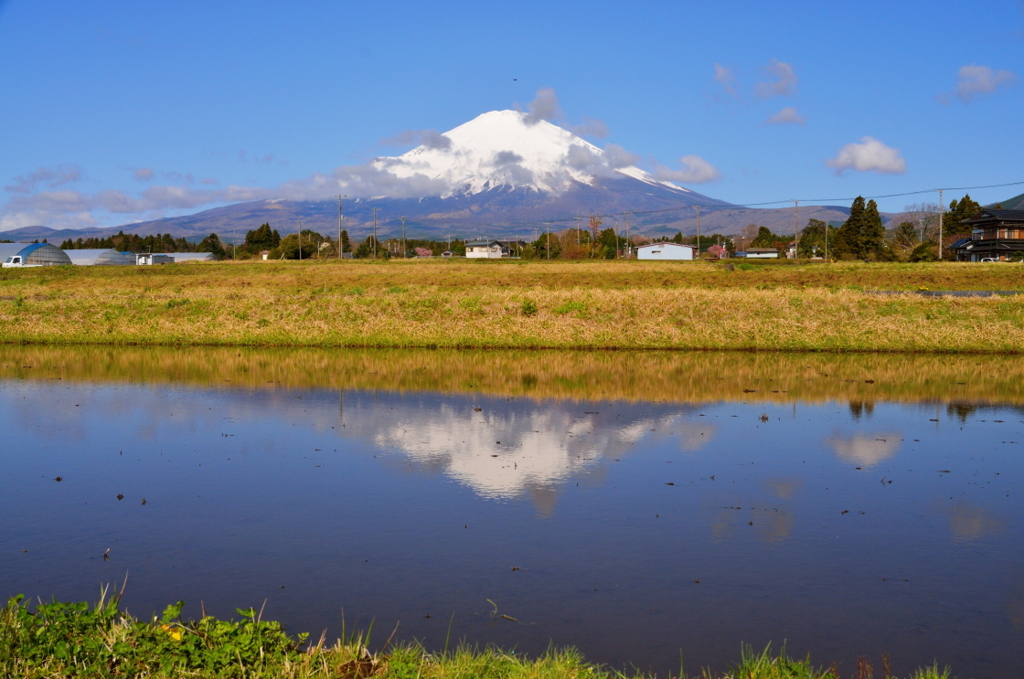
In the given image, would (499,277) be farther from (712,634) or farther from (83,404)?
(712,634)

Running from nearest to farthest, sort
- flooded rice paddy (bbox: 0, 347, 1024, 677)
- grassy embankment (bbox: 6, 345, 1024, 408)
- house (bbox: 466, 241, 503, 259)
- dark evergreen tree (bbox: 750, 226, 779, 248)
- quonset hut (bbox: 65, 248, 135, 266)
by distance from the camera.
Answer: flooded rice paddy (bbox: 0, 347, 1024, 677) → grassy embankment (bbox: 6, 345, 1024, 408) → quonset hut (bbox: 65, 248, 135, 266) → house (bbox: 466, 241, 503, 259) → dark evergreen tree (bbox: 750, 226, 779, 248)

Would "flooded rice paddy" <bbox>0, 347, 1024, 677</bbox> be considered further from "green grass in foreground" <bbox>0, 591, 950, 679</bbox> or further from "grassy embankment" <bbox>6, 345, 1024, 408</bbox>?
"green grass in foreground" <bbox>0, 591, 950, 679</bbox>

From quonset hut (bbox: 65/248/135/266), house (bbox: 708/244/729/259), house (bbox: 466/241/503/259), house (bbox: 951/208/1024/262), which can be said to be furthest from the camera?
house (bbox: 466/241/503/259)

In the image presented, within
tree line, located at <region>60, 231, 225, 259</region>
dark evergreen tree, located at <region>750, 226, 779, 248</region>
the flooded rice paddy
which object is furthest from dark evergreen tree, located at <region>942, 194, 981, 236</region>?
tree line, located at <region>60, 231, 225, 259</region>

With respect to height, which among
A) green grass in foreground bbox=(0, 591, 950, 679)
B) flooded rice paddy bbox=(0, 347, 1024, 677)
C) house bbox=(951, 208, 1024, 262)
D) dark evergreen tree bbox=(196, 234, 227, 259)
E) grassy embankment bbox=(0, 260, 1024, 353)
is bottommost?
flooded rice paddy bbox=(0, 347, 1024, 677)

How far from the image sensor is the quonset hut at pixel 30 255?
115 meters

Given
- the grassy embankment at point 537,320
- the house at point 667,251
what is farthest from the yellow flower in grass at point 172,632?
the house at point 667,251

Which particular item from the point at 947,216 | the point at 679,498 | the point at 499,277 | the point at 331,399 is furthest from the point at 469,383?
the point at 947,216

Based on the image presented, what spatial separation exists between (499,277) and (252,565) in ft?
159

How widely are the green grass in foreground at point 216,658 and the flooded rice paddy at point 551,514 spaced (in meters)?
0.61

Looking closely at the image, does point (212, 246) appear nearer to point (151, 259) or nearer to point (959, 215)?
point (151, 259)

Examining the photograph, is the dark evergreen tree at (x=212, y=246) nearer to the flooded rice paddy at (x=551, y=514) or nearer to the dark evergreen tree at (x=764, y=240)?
the dark evergreen tree at (x=764, y=240)

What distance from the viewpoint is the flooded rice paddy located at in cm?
673

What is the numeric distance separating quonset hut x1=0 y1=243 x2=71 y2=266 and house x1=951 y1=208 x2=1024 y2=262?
4565 inches
